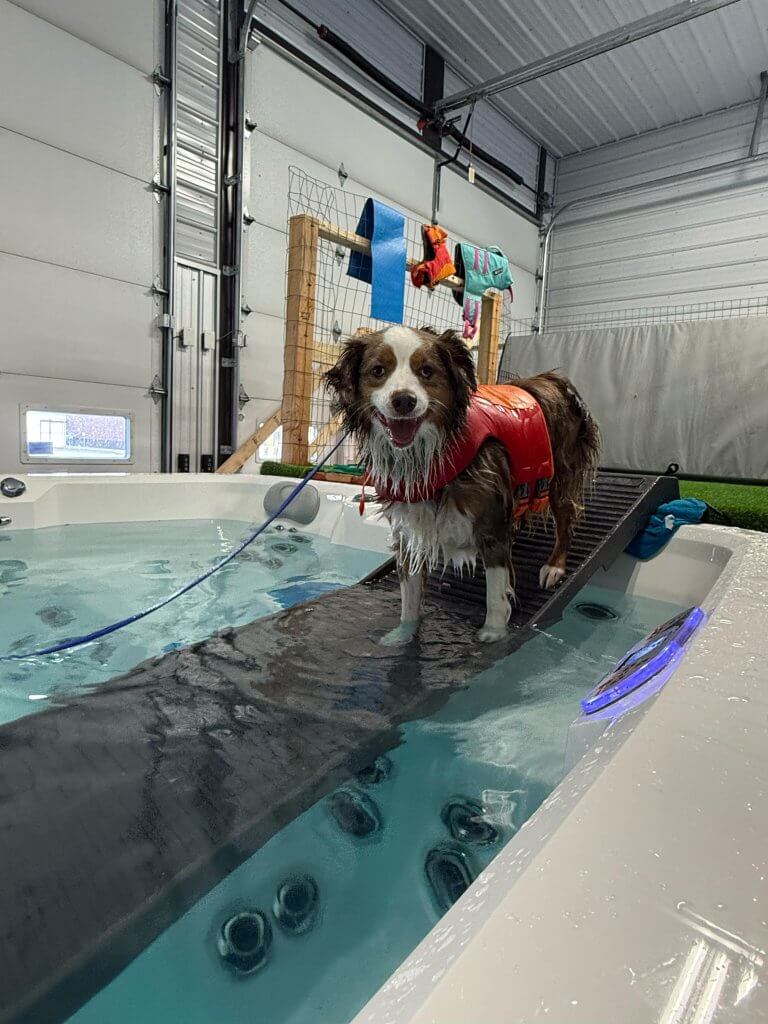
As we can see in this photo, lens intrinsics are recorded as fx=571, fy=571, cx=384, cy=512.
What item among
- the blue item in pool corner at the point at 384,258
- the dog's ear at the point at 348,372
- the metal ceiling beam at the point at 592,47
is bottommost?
the dog's ear at the point at 348,372

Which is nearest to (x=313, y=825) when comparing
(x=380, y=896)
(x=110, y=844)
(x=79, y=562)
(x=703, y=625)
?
(x=380, y=896)

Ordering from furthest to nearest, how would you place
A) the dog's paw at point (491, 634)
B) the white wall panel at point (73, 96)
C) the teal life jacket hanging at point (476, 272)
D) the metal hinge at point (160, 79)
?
1. the teal life jacket hanging at point (476, 272)
2. the metal hinge at point (160, 79)
3. the white wall panel at point (73, 96)
4. the dog's paw at point (491, 634)

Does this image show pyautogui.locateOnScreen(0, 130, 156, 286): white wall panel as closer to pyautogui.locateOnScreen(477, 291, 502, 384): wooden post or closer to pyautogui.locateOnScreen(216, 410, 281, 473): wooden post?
pyautogui.locateOnScreen(216, 410, 281, 473): wooden post

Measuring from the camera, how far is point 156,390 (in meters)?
4.70

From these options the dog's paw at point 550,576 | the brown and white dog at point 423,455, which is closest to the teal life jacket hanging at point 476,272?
the dog's paw at point 550,576

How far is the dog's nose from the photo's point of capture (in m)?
1.34

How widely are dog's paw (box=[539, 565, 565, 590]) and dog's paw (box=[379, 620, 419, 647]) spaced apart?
0.55m

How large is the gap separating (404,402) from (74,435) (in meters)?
3.84

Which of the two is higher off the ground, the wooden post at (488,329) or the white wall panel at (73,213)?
the white wall panel at (73,213)

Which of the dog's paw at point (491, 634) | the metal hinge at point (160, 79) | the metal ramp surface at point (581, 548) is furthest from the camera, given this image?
the metal hinge at point (160, 79)

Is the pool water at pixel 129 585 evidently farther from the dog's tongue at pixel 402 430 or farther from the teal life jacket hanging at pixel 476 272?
the teal life jacket hanging at pixel 476 272

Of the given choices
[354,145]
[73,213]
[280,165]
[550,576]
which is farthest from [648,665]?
[354,145]

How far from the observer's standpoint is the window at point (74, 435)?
13.6 ft

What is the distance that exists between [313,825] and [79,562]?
6.65 feet
